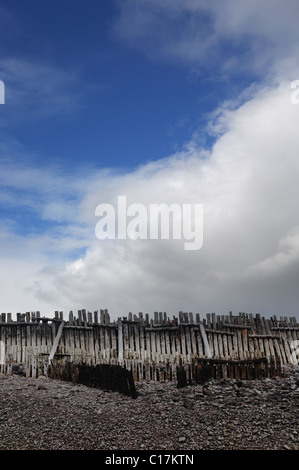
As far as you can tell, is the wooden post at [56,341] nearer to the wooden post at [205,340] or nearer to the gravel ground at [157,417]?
the gravel ground at [157,417]

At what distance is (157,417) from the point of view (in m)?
9.88

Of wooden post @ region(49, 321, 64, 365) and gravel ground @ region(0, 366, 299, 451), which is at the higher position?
wooden post @ region(49, 321, 64, 365)

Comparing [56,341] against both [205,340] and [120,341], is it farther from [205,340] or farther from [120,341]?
[205,340]

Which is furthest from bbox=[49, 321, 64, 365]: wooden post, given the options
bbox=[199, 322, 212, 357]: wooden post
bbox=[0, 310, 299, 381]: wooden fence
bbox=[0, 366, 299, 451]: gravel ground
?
bbox=[199, 322, 212, 357]: wooden post

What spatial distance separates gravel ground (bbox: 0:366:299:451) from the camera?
27.8 ft

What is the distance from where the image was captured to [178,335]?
17922 mm

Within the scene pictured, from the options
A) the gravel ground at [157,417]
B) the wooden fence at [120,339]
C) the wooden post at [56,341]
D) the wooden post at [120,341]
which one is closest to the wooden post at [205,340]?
the wooden fence at [120,339]

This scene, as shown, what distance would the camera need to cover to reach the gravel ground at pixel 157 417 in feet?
27.8

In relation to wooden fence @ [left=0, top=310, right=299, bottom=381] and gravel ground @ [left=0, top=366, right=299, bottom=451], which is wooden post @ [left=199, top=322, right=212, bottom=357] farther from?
gravel ground @ [left=0, top=366, right=299, bottom=451]

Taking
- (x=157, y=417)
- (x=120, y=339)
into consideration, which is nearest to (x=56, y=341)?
(x=120, y=339)

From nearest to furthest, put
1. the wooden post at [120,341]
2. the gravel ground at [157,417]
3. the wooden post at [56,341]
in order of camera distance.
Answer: the gravel ground at [157,417]
the wooden post at [120,341]
the wooden post at [56,341]

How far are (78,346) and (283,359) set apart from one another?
404 inches
